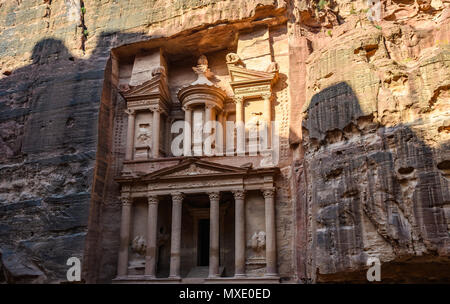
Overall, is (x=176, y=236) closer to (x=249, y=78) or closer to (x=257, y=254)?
(x=257, y=254)

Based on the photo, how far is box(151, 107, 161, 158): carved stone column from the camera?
17.0 metres

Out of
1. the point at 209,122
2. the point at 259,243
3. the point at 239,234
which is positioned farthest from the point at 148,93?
the point at 259,243

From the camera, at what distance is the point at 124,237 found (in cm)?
1581

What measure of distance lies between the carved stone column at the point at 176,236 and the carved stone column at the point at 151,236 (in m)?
0.68

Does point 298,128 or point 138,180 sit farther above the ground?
point 298,128

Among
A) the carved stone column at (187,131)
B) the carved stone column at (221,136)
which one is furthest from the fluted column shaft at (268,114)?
the carved stone column at (187,131)

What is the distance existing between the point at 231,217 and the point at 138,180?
377 cm

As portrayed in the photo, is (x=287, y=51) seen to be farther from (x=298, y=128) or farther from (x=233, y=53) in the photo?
(x=298, y=128)

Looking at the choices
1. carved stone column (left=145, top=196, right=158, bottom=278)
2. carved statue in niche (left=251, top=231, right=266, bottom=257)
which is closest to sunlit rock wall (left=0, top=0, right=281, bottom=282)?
carved stone column (left=145, top=196, right=158, bottom=278)

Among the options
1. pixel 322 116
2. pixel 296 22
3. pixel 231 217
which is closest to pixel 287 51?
pixel 296 22

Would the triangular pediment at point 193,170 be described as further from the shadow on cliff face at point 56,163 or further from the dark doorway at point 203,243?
the dark doorway at point 203,243

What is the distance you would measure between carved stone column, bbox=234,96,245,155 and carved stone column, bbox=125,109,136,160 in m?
4.27

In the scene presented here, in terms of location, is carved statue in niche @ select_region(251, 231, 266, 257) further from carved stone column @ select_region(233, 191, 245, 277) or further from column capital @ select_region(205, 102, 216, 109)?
column capital @ select_region(205, 102, 216, 109)

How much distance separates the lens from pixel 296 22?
16.5 meters
